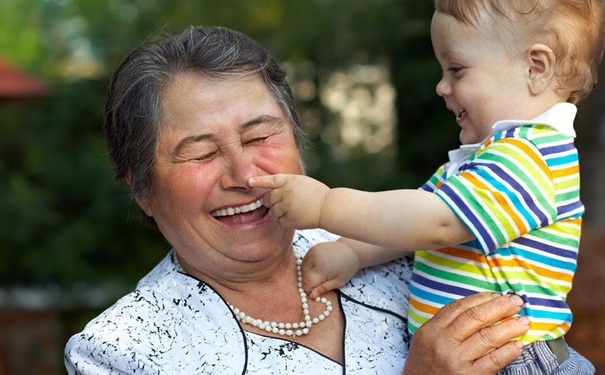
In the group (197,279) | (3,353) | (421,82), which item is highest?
(197,279)

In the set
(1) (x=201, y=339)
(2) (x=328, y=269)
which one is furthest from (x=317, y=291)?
(1) (x=201, y=339)

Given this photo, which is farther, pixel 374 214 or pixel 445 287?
pixel 445 287

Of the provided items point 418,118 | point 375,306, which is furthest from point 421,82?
point 375,306

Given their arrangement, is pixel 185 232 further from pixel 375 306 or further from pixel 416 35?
pixel 416 35

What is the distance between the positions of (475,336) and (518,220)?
1.05 feet

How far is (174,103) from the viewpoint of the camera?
241 centimetres

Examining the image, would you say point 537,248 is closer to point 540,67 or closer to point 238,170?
point 540,67

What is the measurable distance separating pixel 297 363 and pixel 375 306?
321 mm

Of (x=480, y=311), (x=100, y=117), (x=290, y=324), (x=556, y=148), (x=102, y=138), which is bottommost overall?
(x=102, y=138)

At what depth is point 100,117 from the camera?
21.6 feet

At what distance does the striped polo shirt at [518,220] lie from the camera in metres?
2.06

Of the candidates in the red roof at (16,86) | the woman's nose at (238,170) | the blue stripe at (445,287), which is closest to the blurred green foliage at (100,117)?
the red roof at (16,86)

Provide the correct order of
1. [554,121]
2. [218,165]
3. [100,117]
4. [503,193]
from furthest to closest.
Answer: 1. [100,117]
2. [218,165]
3. [554,121]
4. [503,193]

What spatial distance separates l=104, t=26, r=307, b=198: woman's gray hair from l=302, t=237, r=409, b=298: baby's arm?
0.30 meters
